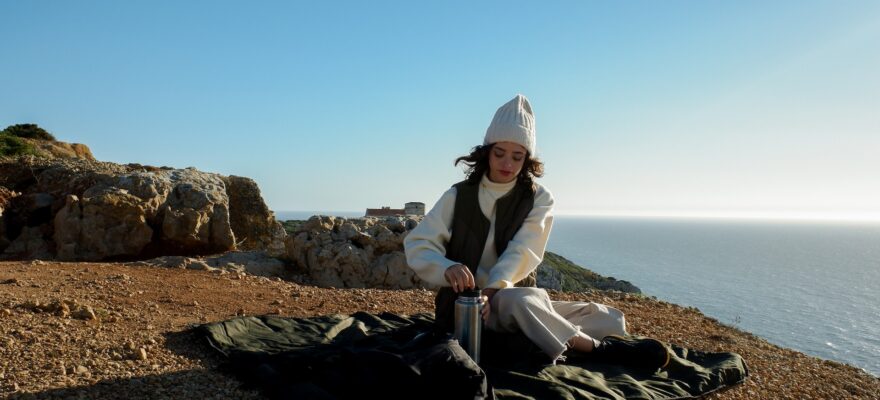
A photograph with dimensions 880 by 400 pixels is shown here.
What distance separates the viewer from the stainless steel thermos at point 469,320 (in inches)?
132

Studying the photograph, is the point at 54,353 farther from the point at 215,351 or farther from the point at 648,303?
the point at 648,303

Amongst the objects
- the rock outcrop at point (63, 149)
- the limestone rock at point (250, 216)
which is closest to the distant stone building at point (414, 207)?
the limestone rock at point (250, 216)

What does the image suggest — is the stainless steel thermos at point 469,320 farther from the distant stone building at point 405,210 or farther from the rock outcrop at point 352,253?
the distant stone building at point 405,210

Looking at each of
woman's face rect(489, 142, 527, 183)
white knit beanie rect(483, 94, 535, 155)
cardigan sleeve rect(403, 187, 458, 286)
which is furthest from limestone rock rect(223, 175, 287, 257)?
white knit beanie rect(483, 94, 535, 155)

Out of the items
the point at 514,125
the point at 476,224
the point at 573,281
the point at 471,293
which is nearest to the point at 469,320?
the point at 471,293

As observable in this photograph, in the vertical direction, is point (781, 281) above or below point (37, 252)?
below

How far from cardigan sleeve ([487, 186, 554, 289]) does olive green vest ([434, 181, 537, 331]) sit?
7 centimetres

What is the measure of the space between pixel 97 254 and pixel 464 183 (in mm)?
6955

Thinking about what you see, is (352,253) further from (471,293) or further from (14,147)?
(14,147)

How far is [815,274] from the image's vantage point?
175 feet

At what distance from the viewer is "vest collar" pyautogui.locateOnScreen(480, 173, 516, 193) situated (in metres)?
4.26

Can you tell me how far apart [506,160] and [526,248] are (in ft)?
2.20

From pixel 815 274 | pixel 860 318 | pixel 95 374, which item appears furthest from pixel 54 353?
pixel 815 274

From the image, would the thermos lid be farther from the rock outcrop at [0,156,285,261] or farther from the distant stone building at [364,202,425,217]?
the distant stone building at [364,202,425,217]
